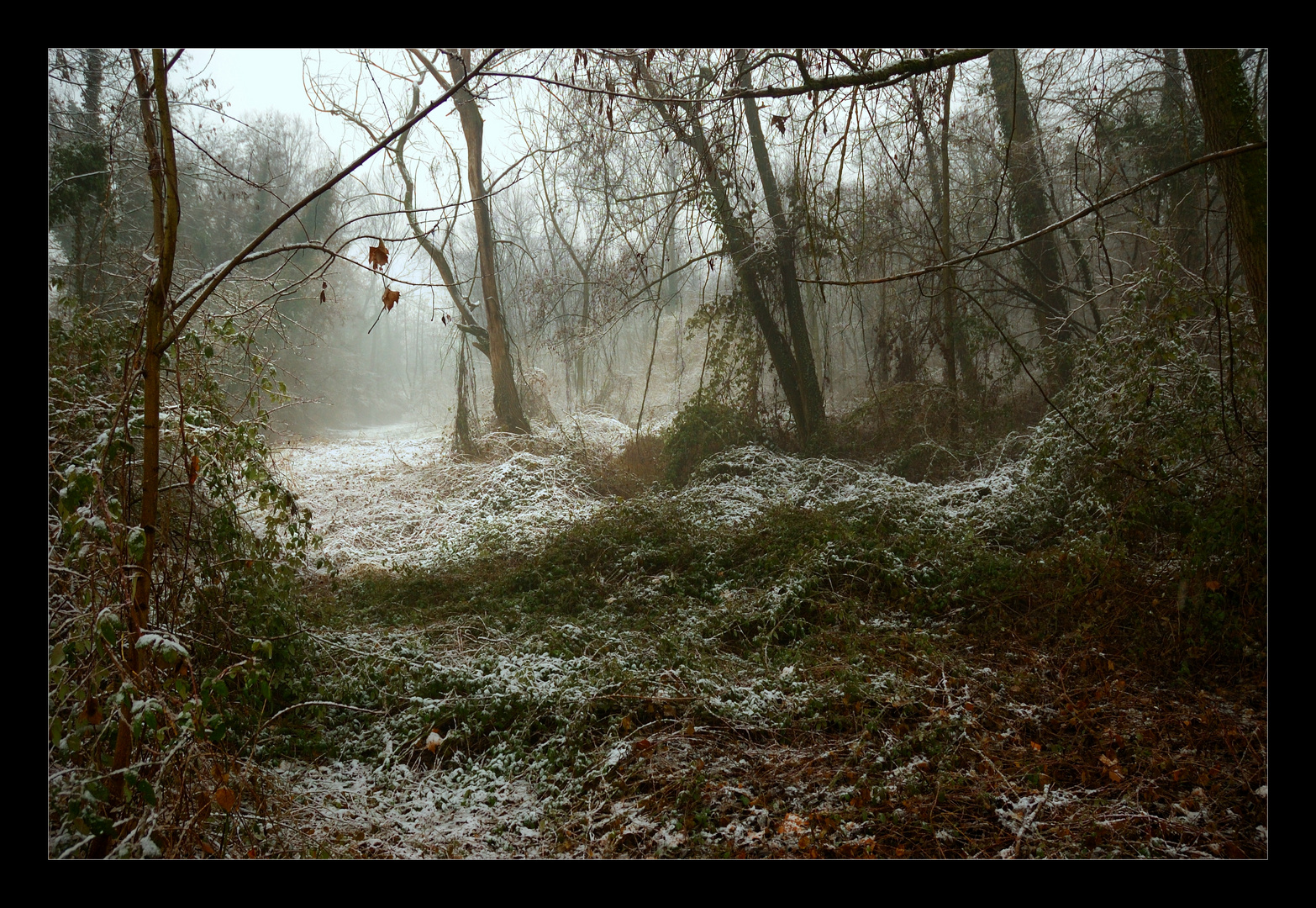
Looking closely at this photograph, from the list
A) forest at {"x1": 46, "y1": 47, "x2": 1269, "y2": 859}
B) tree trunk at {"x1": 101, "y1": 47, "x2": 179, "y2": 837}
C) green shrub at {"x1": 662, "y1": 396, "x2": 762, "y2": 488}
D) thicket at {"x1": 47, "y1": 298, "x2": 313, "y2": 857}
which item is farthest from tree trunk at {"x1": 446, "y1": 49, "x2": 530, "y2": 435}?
tree trunk at {"x1": 101, "y1": 47, "x2": 179, "y2": 837}

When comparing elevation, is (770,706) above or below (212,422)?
below

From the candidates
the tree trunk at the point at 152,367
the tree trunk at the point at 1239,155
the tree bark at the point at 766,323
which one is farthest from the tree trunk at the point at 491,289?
the tree trunk at the point at 1239,155

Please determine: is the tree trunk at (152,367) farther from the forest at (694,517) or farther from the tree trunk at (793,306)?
the tree trunk at (793,306)

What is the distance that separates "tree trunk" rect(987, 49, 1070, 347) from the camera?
5.64 metres

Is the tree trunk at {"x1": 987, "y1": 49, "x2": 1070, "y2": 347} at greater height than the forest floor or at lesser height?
greater

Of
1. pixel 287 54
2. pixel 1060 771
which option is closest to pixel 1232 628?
pixel 1060 771

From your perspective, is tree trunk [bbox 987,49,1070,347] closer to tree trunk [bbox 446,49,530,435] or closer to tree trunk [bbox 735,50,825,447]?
tree trunk [bbox 735,50,825,447]

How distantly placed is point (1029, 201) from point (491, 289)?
4675 millimetres

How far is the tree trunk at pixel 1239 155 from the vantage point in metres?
2.56

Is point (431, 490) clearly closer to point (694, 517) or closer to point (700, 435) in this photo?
point (700, 435)

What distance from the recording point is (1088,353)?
3.65 metres

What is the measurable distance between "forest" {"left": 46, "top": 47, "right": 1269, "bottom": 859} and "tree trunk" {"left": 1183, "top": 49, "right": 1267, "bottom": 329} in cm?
1
